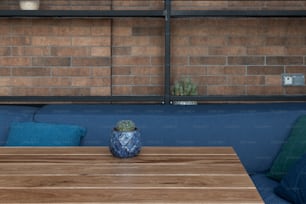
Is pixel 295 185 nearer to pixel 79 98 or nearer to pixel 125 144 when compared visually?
pixel 125 144

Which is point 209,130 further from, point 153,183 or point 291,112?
point 153,183

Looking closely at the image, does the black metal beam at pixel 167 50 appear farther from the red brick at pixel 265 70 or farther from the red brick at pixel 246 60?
the red brick at pixel 265 70

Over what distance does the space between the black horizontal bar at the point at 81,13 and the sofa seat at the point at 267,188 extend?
1.20m

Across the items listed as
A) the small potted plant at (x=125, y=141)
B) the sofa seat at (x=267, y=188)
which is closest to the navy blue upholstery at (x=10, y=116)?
the small potted plant at (x=125, y=141)

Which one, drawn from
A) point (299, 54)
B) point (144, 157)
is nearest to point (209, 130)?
point (144, 157)

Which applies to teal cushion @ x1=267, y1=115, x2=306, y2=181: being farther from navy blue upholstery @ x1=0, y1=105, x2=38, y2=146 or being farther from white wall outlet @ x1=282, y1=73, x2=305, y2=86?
navy blue upholstery @ x1=0, y1=105, x2=38, y2=146

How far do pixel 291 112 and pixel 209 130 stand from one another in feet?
1.54

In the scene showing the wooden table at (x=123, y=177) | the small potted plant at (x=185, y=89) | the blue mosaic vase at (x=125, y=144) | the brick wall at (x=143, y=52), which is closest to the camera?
the wooden table at (x=123, y=177)

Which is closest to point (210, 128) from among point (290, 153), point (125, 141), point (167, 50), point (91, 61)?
point (290, 153)

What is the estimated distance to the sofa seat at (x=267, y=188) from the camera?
185cm

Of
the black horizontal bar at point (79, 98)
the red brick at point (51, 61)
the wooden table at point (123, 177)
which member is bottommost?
the wooden table at point (123, 177)

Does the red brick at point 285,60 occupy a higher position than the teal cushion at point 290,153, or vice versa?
the red brick at point 285,60

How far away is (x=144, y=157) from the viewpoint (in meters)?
1.65

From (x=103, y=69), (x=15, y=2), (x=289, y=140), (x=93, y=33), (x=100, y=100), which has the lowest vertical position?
(x=289, y=140)
